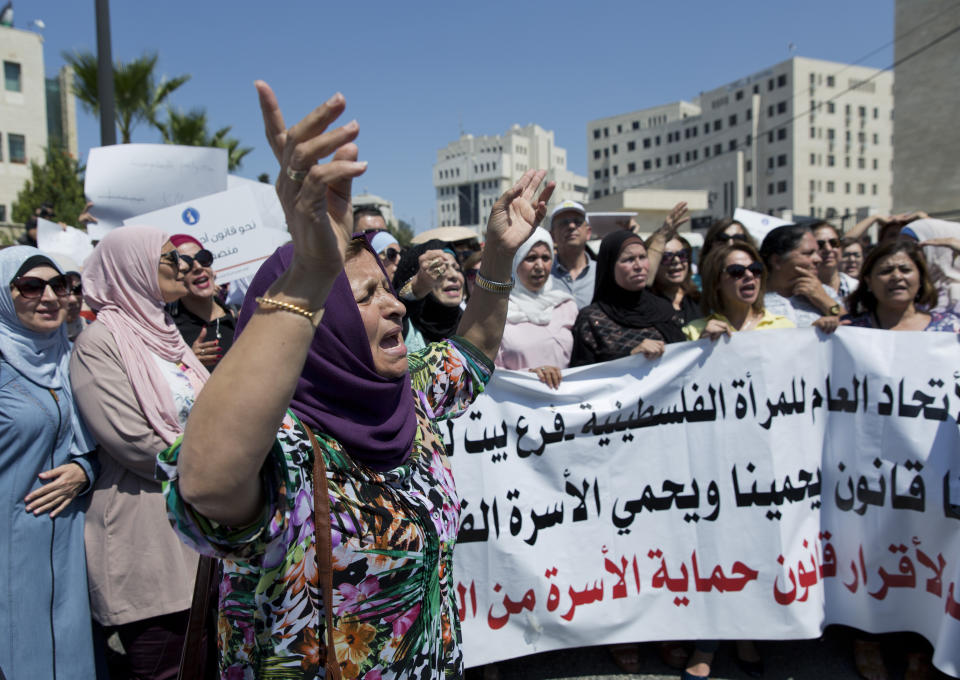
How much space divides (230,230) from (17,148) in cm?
4047

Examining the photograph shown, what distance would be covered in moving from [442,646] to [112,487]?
1.51 meters

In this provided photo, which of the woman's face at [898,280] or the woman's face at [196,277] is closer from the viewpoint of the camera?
the woman's face at [196,277]

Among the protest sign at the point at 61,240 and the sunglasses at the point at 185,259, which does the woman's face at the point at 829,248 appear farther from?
the protest sign at the point at 61,240

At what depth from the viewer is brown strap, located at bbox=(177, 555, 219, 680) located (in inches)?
56.1

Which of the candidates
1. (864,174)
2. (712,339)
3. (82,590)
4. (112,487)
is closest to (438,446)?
(112,487)

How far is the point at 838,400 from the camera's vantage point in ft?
10.8

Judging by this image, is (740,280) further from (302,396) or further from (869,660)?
(302,396)

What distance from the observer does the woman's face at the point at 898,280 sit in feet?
11.5

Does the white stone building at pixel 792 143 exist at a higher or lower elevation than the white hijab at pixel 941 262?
higher

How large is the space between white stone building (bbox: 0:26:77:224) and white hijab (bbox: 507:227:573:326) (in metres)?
39.4

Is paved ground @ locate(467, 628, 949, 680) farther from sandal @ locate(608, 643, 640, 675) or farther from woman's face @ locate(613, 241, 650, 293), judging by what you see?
woman's face @ locate(613, 241, 650, 293)

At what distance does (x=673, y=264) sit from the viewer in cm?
470

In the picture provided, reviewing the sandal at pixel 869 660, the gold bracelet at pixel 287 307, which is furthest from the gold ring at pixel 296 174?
the sandal at pixel 869 660

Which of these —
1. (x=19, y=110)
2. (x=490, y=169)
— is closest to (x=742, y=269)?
(x=19, y=110)
